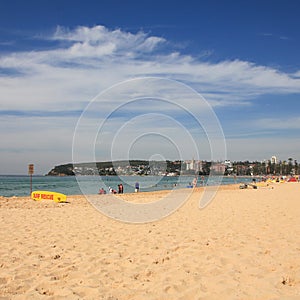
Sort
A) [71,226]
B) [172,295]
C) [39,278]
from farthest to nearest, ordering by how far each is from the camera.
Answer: [71,226], [39,278], [172,295]

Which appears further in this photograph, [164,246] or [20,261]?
[164,246]

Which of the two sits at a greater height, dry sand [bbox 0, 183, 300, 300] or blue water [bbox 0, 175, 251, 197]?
dry sand [bbox 0, 183, 300, 300]

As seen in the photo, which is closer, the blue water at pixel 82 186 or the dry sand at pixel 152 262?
the dry sand at pixel 152 262

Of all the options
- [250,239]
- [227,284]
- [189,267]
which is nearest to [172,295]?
[227,284]

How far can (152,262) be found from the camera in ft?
17.8

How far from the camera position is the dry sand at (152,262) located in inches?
162

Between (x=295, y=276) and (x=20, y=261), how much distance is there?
4079 millimetres

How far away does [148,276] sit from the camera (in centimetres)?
471

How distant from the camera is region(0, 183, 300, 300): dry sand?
411cm

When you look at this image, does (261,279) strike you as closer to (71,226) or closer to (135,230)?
(135,230)

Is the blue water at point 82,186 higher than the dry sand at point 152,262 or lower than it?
lower

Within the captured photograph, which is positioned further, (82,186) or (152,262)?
(82,186)

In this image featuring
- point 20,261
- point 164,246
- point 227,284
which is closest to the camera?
point 227,284

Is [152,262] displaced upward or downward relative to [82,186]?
upward
